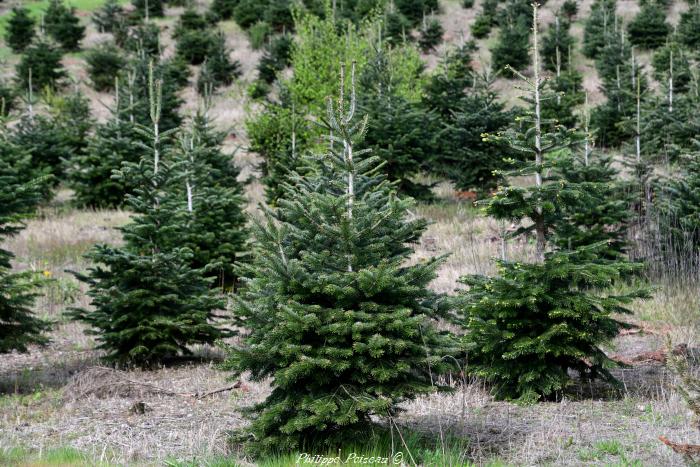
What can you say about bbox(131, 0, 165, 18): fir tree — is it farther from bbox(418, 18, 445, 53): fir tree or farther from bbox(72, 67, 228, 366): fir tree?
bbox(72, 67, 228, 366): fir tree

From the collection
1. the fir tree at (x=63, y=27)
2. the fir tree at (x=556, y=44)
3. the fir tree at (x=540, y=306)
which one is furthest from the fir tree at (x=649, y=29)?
the fir tree at (x=540, y=306)

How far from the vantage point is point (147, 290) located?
9336 millimetres

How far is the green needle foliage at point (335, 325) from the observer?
5250 millimetres

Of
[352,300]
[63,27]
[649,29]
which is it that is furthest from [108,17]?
[352,300]

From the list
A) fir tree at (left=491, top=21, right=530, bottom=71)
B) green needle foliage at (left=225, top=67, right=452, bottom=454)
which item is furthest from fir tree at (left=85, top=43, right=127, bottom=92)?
green needle foliage at (left=225, top=67, right=452, bottom=454)

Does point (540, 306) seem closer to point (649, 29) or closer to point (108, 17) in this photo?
point (649, 29)

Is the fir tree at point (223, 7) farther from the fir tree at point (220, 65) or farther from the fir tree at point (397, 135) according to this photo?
the fir tree at point (397, 135)

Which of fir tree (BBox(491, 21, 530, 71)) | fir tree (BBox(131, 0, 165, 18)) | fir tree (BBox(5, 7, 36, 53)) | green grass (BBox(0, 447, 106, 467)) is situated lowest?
green grass (BBox(0, 447, 106, 467))

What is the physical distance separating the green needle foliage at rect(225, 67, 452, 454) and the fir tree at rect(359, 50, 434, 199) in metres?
10.5

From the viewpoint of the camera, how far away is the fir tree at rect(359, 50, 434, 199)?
16.8 meters

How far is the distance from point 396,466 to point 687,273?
7.89m

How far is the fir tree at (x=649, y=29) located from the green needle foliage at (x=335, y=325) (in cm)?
3454

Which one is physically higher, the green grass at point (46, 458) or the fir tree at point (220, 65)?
the fir tree at point (220, 65)

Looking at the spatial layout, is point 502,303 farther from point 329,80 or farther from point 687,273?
point 329,80
